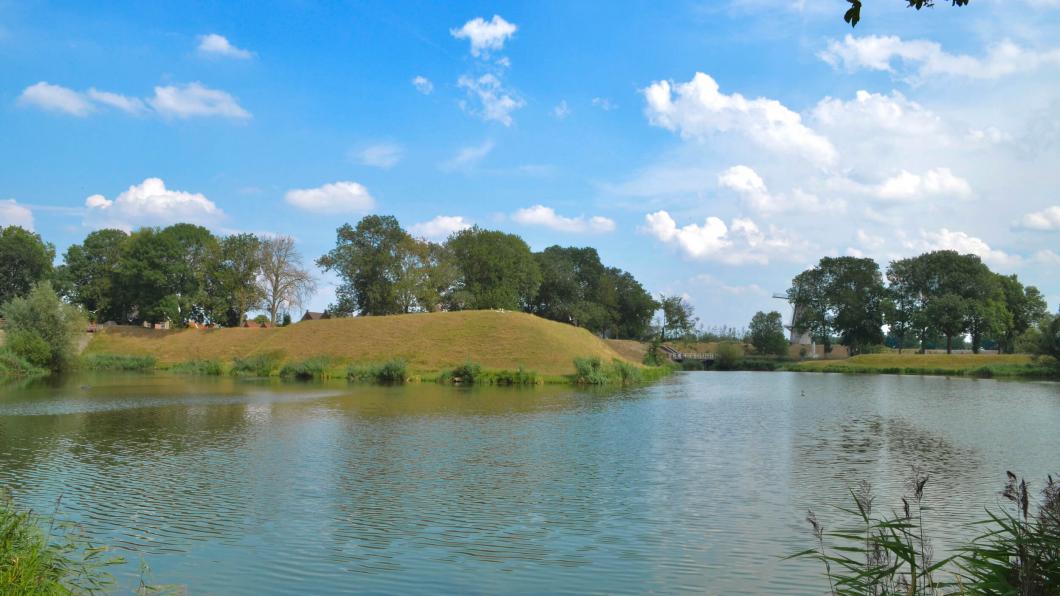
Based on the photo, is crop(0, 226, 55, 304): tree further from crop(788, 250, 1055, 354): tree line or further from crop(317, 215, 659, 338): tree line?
crop(788, 250, 1055, 354): tree line

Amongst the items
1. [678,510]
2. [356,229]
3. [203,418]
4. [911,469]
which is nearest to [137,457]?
[203,418]

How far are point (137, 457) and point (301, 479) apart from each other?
586cm

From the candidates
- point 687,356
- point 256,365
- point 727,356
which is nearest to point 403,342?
point 256,365

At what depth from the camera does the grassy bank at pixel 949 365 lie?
7044 cm

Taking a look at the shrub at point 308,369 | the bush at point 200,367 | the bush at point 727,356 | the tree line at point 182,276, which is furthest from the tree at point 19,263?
the bush at point 727,356

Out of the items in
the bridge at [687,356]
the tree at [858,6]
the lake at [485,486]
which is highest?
the tree at [858,6]

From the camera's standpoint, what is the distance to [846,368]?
87.1 m

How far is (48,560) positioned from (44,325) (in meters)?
60.7

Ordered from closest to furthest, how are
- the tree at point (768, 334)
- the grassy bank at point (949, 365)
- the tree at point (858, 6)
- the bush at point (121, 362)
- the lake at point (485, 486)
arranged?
the tree at point (858, 6) → the lake at point (485, 486) → the grassy bank at point (949, 365) → the bush at point (121, 362) → the tree at point (768, 334)

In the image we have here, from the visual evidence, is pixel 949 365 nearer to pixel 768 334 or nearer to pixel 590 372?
pixel 768 334

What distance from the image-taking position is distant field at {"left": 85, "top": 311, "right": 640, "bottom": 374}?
6656cm

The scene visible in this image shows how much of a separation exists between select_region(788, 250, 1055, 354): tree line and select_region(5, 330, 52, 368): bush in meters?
91.3

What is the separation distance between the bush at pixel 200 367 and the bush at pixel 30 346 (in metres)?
14.0

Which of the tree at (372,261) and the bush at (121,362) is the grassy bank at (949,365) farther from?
the bush at (121,362)
